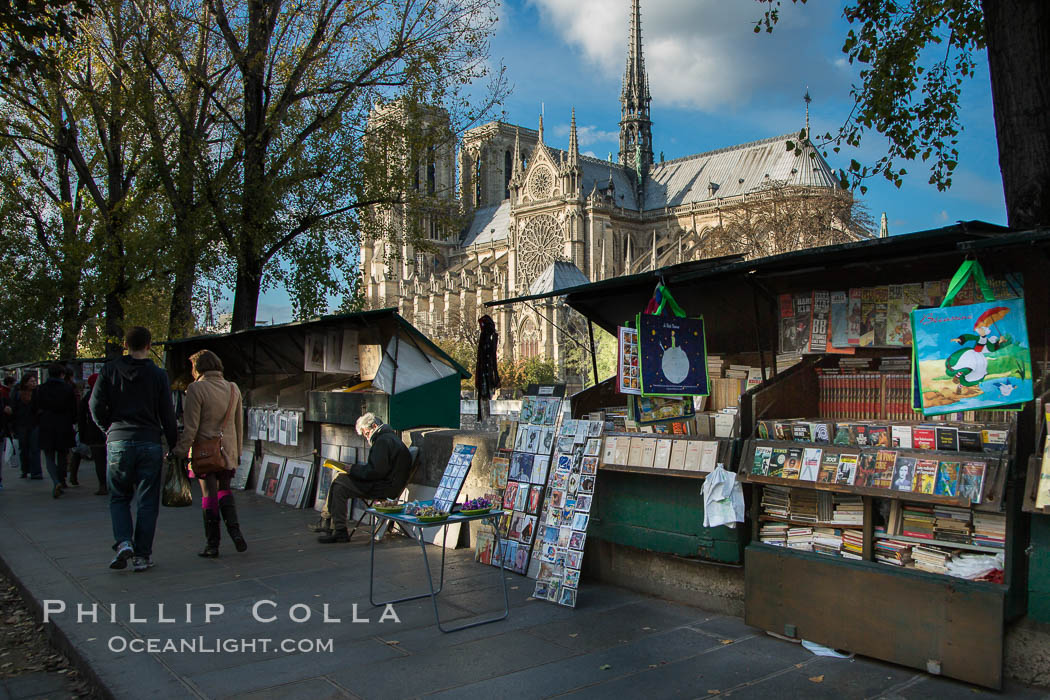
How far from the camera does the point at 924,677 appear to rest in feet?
14.9

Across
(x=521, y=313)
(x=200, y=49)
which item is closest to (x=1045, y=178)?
(x=200, y=49)

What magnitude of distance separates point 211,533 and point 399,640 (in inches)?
125

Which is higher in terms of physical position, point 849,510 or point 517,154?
point 517,154

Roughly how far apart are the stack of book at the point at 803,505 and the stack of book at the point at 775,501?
1.3 inches

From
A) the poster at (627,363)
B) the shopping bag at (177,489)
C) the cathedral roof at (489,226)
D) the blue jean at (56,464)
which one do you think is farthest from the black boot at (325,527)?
the cathedral roof at (489,226)

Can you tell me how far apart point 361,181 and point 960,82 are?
10.6 meters

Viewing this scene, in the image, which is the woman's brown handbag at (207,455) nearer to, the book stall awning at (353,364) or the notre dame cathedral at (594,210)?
the book stall awning at (353,364)

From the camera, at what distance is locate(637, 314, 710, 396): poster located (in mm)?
6020

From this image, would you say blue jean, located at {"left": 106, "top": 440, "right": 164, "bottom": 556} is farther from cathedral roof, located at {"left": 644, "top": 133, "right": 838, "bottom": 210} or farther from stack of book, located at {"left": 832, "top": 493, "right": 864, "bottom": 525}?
cathedral roof, located at {"left": 644, "top": 133, "right": 838, "bottom": 210}

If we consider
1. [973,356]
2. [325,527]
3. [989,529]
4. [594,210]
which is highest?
[594,210]

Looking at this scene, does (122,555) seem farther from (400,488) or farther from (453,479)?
(453,479)

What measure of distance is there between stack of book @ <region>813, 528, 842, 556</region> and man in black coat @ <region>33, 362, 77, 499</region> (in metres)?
10.8

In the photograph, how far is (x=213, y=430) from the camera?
25.1 feet

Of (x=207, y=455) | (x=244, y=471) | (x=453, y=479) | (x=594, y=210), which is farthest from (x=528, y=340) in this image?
(x=453, y=479)
